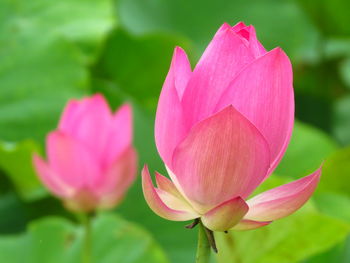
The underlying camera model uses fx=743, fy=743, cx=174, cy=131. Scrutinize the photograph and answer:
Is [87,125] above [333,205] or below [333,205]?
above

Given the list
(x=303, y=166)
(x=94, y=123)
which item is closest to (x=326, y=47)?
(x=303, y=166)

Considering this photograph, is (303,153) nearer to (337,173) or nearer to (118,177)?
(337,173)

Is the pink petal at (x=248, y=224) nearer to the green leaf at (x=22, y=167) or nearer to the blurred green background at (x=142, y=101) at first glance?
the blurred green background at (x=142, y=101)

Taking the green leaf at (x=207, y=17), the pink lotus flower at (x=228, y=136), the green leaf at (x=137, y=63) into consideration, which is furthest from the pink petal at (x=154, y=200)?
the green leaf at (x=207, y=17)

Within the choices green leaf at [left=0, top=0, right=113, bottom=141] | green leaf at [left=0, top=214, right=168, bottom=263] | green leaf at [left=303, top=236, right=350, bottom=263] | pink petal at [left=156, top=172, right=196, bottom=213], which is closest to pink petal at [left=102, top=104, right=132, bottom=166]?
green leaf at [left=0, top=214, right=168, bottom=263]

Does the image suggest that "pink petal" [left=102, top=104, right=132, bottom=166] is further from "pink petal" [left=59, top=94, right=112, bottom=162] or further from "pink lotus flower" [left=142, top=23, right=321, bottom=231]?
"pink lotus flower" [left=142, top=23, right=321, bottom=231]

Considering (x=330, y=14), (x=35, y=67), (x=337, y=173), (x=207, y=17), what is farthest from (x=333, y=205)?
(x=207, y=17)
